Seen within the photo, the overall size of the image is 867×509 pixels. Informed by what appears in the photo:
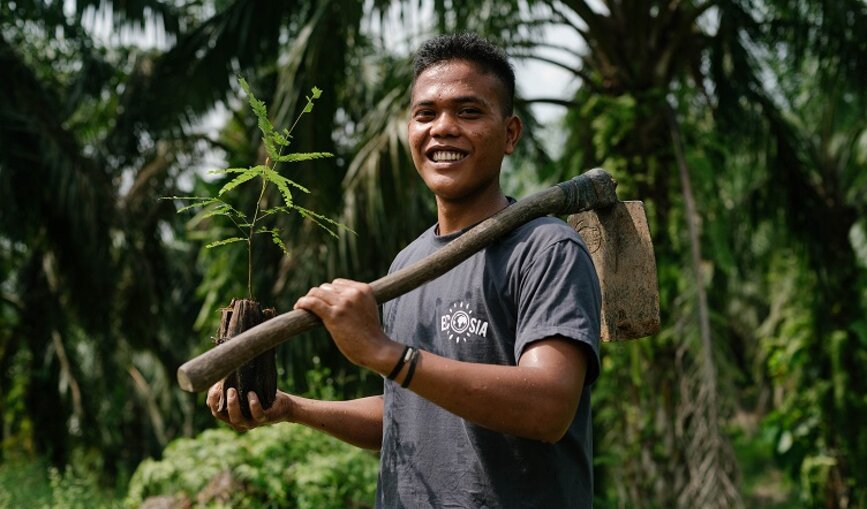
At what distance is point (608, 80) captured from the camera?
7.40 meters

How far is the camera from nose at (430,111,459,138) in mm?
2406

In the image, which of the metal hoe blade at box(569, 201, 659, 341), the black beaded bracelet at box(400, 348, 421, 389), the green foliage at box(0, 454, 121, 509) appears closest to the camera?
the black beaded bracelet at box(400, 348, 421, 389)

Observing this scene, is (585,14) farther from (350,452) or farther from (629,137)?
(350,452)

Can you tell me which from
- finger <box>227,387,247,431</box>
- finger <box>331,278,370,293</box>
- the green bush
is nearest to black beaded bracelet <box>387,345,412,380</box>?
finger <box>331,278,370,293</box>

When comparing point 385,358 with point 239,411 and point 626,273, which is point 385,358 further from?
point 626,273

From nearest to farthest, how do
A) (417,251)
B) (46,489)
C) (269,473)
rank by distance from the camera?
1. (417,251)
2. (269,473)
3. (46,489)

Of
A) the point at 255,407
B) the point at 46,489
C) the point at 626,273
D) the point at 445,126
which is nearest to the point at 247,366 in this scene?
the point at 255,407

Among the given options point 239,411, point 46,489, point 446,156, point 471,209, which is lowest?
point 46,489

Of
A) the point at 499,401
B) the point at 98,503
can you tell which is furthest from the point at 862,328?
the point at 499,401

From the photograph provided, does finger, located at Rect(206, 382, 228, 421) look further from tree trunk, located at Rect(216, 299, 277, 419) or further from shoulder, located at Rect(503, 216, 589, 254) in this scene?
shoulder, located at Rect(503, 216, 589, 254)

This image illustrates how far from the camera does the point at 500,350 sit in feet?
7.32

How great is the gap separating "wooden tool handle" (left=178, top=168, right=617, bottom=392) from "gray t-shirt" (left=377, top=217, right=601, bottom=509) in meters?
0.04

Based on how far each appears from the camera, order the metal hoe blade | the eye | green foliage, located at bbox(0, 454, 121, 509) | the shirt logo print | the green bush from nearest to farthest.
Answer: the shirt logo print → the eye → the metal hoe blade → the green bush → green foliage, located at bbox(0, 454, 121, 509)

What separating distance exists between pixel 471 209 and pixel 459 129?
0.66 feet
